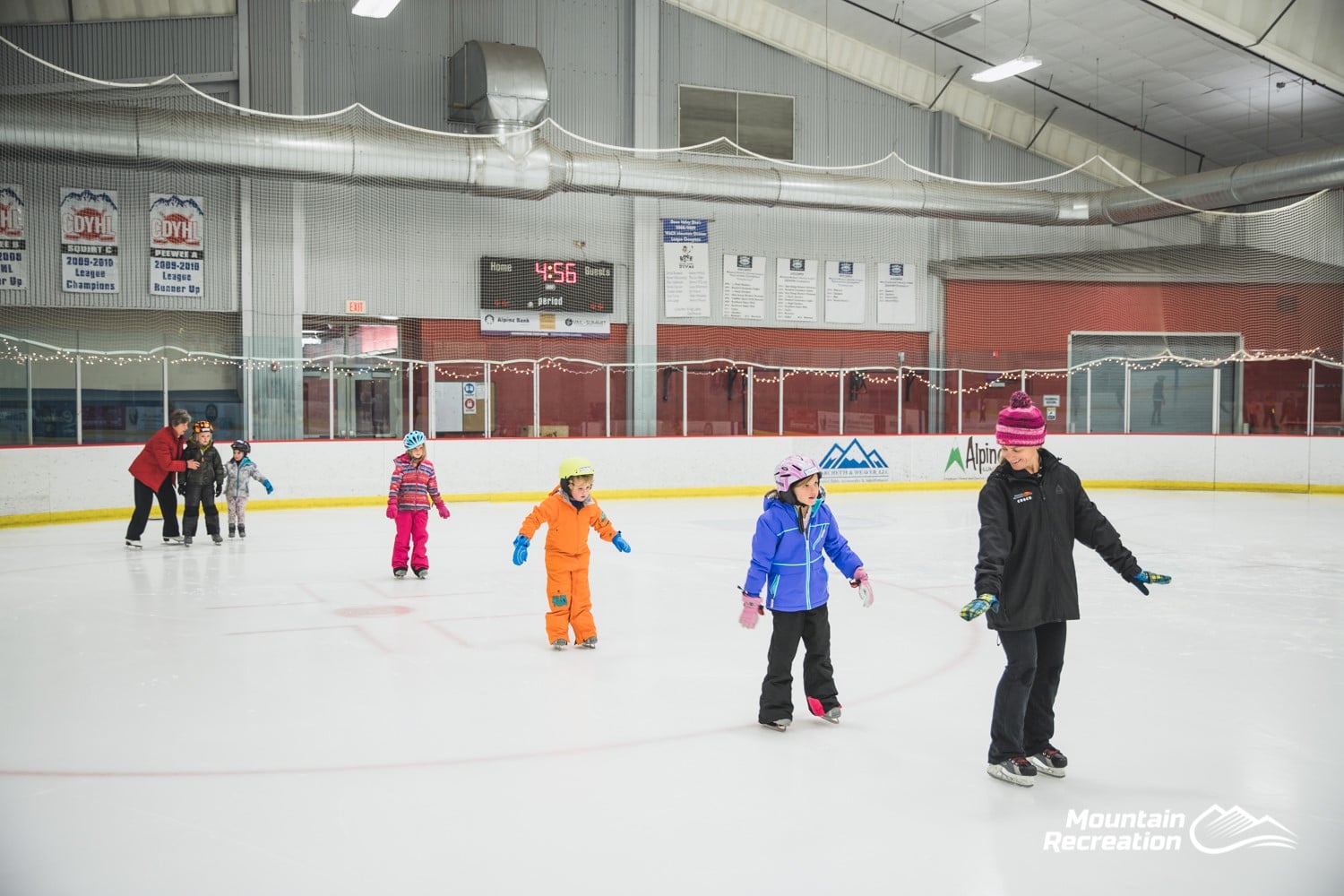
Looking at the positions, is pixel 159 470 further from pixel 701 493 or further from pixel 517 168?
pixel 701 493

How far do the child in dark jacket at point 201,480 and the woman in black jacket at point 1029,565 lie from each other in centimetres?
852

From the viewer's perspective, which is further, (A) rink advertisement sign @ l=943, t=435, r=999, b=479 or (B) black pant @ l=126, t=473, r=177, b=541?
(A) rink advertisement sign @ l=943, t=435, r=999, b=479

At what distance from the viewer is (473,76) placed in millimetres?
16891

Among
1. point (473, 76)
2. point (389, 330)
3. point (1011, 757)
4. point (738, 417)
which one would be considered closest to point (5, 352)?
point (389, 330)

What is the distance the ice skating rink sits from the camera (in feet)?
10.6

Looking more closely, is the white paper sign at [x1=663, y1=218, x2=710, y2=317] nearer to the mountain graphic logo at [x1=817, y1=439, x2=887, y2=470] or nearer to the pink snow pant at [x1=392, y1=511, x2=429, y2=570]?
the mountain graphic logo at [x1=817, y1=439, x2=887, y2=470]

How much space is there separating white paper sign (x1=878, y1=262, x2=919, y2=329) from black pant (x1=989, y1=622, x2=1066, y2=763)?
17405mm

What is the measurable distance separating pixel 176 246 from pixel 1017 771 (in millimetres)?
15439

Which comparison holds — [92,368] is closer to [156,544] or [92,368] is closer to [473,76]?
[156,544]

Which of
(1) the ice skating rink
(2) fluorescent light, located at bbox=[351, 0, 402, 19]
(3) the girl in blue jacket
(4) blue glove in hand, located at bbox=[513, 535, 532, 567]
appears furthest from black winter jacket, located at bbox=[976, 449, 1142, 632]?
(2) fluorescent light, located at bbox=[351, 0, 402, 19]

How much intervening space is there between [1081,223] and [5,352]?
16.6 m

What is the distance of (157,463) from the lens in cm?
1048

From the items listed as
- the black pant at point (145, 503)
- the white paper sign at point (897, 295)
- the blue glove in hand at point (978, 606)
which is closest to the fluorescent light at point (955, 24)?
the white paper sign at point (897, 295)

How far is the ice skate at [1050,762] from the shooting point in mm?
3986
